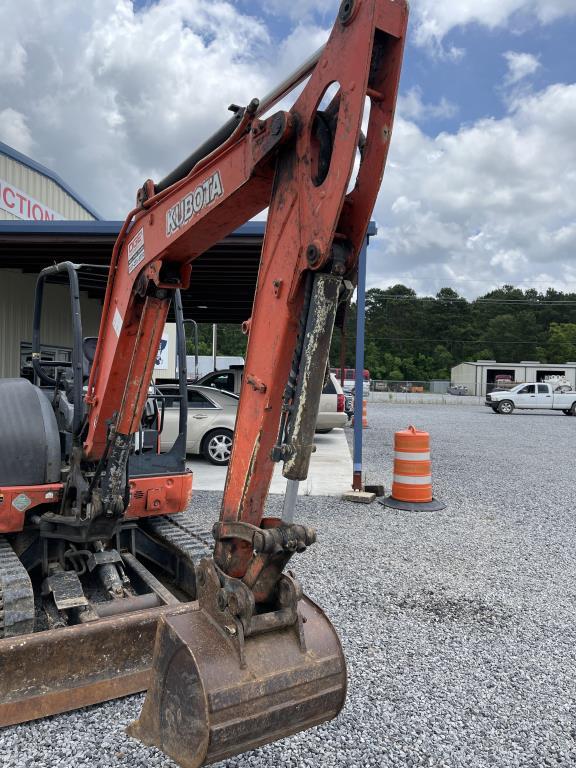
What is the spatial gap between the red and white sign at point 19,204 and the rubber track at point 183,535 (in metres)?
12.7

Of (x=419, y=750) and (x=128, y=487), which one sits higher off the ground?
(x=128, y=487)

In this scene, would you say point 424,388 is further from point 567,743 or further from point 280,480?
point 567,743

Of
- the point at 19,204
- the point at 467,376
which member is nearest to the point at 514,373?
the point at 467,376

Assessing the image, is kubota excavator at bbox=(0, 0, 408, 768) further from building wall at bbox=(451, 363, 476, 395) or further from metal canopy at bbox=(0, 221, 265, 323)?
building wall at bbox=(451, 363, 476, 395)

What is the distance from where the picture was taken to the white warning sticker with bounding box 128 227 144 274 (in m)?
3.54

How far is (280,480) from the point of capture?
34.4 feet

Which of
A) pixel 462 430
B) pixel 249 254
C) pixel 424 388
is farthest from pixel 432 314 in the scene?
pixel 249 254

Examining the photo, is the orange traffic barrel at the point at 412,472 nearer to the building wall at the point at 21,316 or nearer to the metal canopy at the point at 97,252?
the metal canopy at the point at 97,252

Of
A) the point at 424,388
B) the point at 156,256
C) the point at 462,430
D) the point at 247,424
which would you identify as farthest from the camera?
the point at 424,388

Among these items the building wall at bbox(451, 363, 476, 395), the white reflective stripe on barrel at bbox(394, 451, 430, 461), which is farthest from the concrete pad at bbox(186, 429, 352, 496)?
the building wall at bbox(451, 363, 476, 395)

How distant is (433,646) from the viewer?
423 centimetres

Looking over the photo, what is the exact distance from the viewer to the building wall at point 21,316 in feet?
43.2

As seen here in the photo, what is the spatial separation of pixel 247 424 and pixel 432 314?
9926 centimetres

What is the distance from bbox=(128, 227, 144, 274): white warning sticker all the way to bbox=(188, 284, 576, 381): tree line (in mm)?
79394
